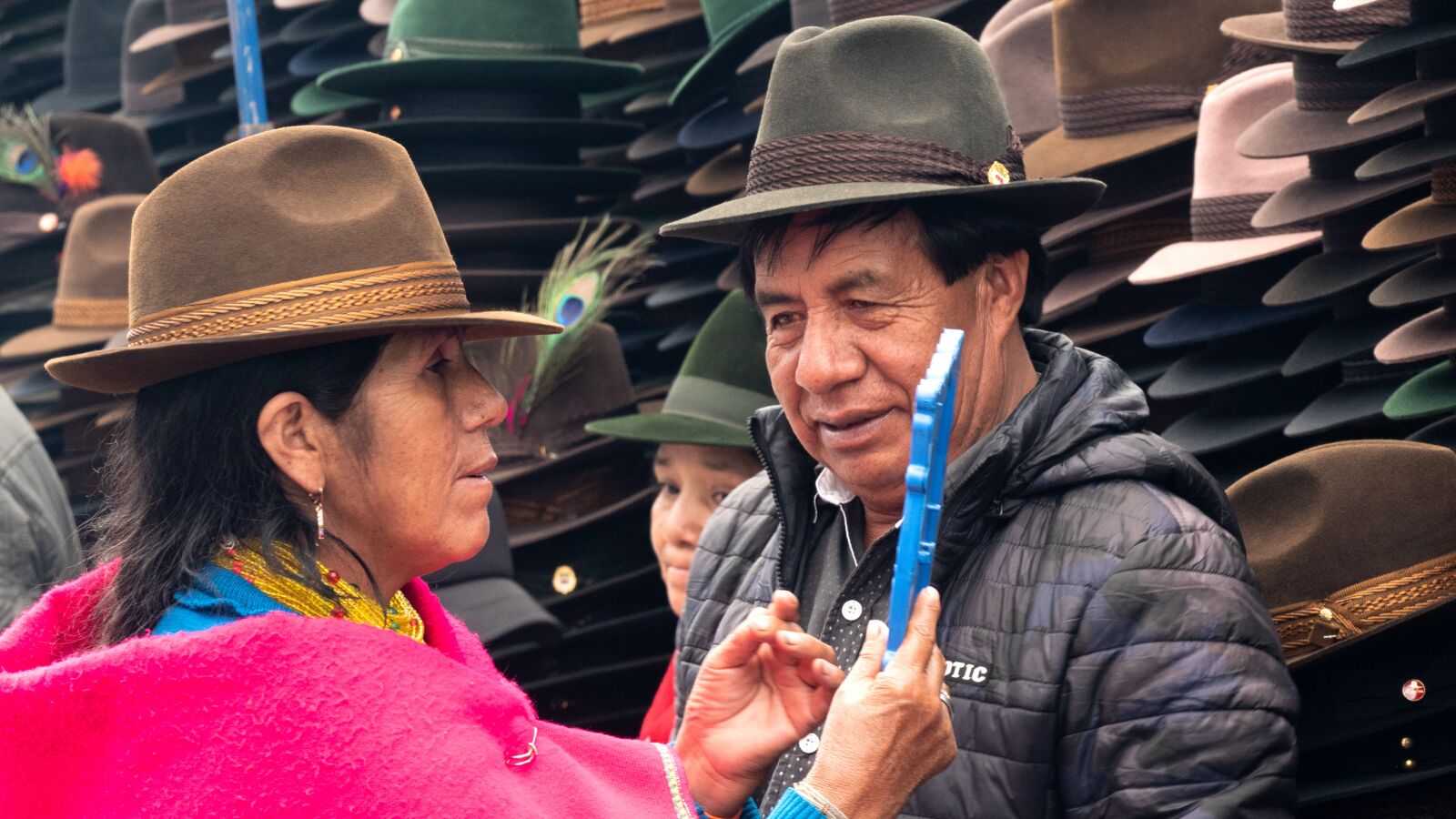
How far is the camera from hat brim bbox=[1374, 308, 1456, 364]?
2.60 metres

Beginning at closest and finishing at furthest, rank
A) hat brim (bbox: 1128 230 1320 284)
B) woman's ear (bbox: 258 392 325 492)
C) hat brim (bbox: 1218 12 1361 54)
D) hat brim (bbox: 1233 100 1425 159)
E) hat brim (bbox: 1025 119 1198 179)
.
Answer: woman's ear (bbox: 258 392 325 492) < hat brim (bbox: 1233 100 1425 159) < hat brim (bbox: 1218 12 1361 54) < hat brim (bbox: 1128 230 1320 284) < hat brim (bbox: 1025 119 1198 179)

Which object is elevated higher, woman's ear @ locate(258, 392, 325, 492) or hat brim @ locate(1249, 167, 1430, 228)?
woman's ear @ locate(258, 392, 325, 492)

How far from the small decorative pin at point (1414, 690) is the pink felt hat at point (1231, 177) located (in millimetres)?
954

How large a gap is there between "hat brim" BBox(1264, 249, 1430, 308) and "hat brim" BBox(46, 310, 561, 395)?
1598 mm

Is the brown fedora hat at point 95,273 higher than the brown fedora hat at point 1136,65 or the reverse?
the reverse

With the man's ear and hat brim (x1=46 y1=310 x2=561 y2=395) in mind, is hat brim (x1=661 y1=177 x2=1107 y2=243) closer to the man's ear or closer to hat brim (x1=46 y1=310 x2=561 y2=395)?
the man's ear

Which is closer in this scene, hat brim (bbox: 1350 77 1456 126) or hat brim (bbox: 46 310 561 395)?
hat brim (bbox: 46 310 561 395)

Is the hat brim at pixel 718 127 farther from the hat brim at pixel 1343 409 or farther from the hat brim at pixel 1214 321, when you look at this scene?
the hat brim at pixel 1343 409

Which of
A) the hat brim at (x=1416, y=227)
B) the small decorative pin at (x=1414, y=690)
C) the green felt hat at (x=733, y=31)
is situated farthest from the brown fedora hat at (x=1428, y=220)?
the green felt hat at (x=733, y=31)

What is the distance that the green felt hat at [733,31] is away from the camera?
14.3 feet

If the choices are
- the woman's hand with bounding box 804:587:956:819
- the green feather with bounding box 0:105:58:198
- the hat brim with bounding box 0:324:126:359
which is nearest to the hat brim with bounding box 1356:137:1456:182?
the woman's hand with bounding box 804:587:956:819

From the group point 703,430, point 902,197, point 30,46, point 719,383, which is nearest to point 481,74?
point 719,383

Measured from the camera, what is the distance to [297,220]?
202cm

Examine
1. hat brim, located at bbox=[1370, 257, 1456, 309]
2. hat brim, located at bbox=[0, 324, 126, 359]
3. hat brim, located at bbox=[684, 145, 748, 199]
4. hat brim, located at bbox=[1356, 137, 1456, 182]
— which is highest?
hat brim, located at bbox=[1356, 137, 1456, 182]
